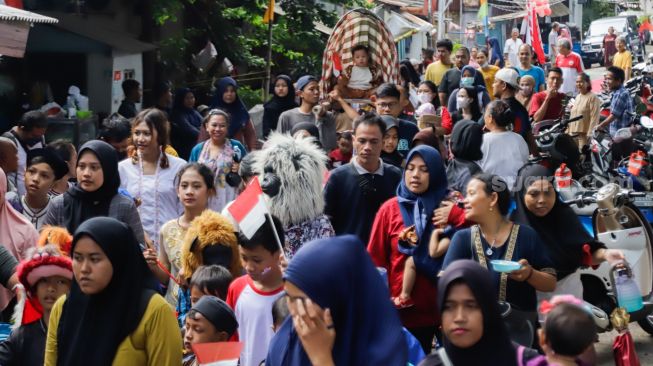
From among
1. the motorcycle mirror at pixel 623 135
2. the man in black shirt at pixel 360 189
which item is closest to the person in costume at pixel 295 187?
the man in black shirt at pixel 360 189

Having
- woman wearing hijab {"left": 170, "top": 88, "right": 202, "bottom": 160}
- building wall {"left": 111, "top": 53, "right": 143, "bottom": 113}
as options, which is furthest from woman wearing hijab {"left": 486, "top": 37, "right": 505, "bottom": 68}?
woman wearing hijab {"left": 170, "top": 88, "right": 202, "bottom": 160}

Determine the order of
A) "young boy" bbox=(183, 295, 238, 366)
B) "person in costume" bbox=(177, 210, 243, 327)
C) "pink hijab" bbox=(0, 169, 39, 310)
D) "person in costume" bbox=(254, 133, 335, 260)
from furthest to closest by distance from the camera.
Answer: "pink hijab" bbox=(0, 169, 39, 310)
"person in costume" bbox=(254, 133, 335, 260)
"person in costume" bbox=(177, 210, 243, 327)
"young boy" bbox=(183, 295, 238, 366)

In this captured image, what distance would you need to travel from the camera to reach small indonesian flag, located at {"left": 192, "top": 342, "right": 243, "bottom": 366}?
5047 mm

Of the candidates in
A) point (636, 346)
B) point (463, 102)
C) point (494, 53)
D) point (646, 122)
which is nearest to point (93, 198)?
point (636, 346)

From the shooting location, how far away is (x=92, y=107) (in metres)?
16.0

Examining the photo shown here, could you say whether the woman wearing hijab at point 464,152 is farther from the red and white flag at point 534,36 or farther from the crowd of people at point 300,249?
the red and white flag at point 534,36

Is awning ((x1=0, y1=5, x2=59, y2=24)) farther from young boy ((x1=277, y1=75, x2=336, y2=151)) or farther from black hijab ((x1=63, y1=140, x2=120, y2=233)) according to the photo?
black hijab ((x1=63, y1=140, x2=120, y2=233))

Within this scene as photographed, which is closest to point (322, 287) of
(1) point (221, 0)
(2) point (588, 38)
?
(1) point (221, 0)

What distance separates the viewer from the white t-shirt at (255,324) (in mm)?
5746

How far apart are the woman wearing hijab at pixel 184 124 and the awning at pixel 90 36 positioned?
5.38ft

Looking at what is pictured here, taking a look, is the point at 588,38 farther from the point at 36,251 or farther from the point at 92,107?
the point at 36,251

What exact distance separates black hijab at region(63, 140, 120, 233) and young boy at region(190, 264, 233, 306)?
126 cm

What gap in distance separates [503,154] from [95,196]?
4.24 m

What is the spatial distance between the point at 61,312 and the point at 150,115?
3942 millimetres
